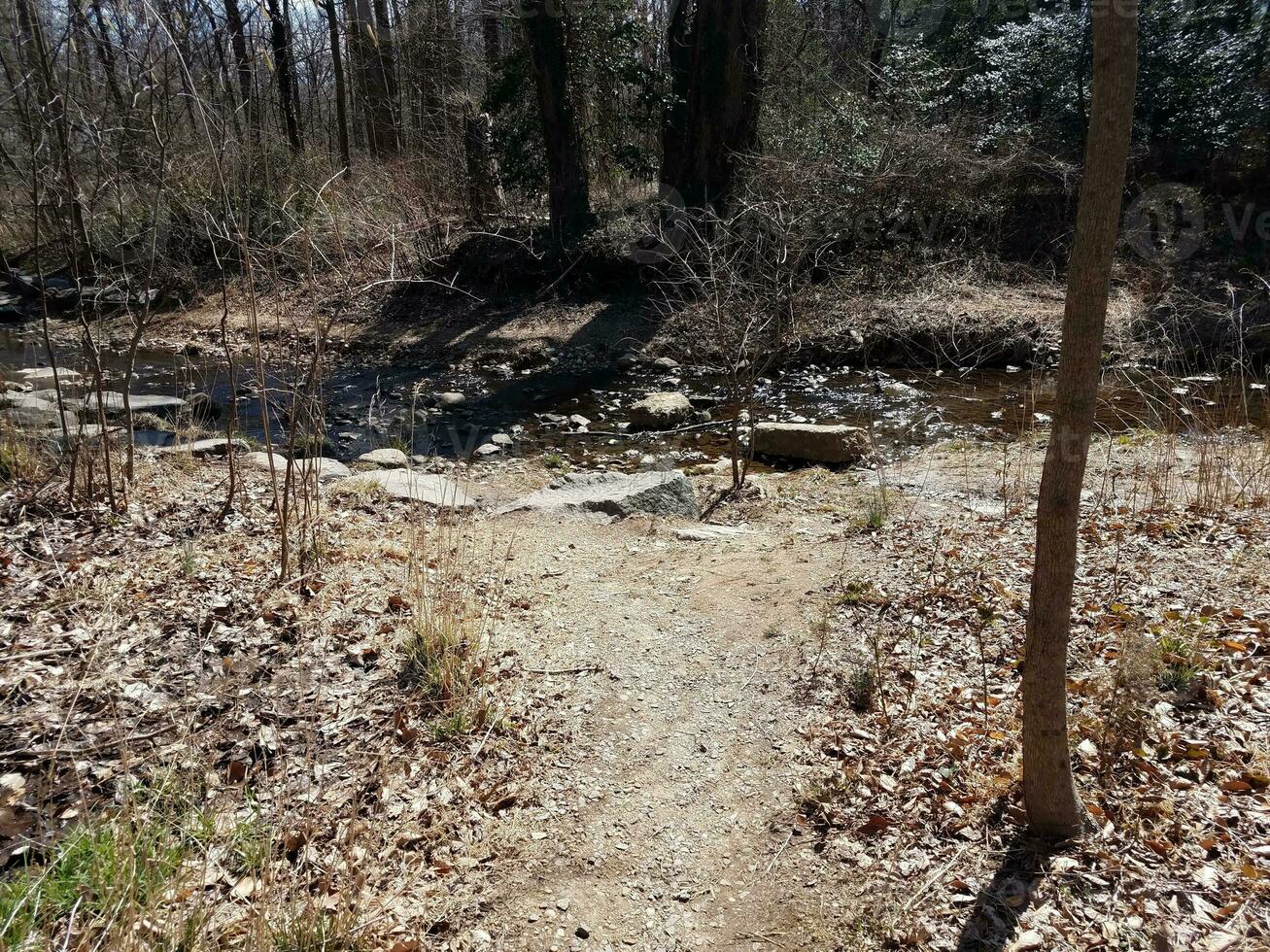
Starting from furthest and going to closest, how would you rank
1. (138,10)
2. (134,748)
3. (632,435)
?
(632,435)
(138,10)
(134,748)

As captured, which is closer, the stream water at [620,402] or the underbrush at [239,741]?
the underbrush at [239,741]

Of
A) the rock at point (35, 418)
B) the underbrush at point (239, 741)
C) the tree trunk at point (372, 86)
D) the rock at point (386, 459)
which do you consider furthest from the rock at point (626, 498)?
the tree trunk at point (372, 86)

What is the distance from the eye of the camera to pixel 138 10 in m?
4.15

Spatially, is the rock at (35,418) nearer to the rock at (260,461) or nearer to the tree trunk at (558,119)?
the rock at (260,461)

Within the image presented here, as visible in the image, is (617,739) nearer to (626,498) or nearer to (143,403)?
(626,498)

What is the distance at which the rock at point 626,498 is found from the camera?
674 cm

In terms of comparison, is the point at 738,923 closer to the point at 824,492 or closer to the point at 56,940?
the point at 56,940

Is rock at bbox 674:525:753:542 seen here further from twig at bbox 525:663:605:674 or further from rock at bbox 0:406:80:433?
rock at bbox 0:406:80:433

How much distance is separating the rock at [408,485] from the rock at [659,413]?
10.5ft

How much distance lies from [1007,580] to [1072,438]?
2.71m

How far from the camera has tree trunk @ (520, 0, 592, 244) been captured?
550 inches

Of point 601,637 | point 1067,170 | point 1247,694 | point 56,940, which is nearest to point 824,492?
point 601,637

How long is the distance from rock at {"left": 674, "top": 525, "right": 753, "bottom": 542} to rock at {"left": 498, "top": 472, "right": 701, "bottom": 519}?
14.6 inches

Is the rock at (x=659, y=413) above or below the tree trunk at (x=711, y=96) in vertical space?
below
